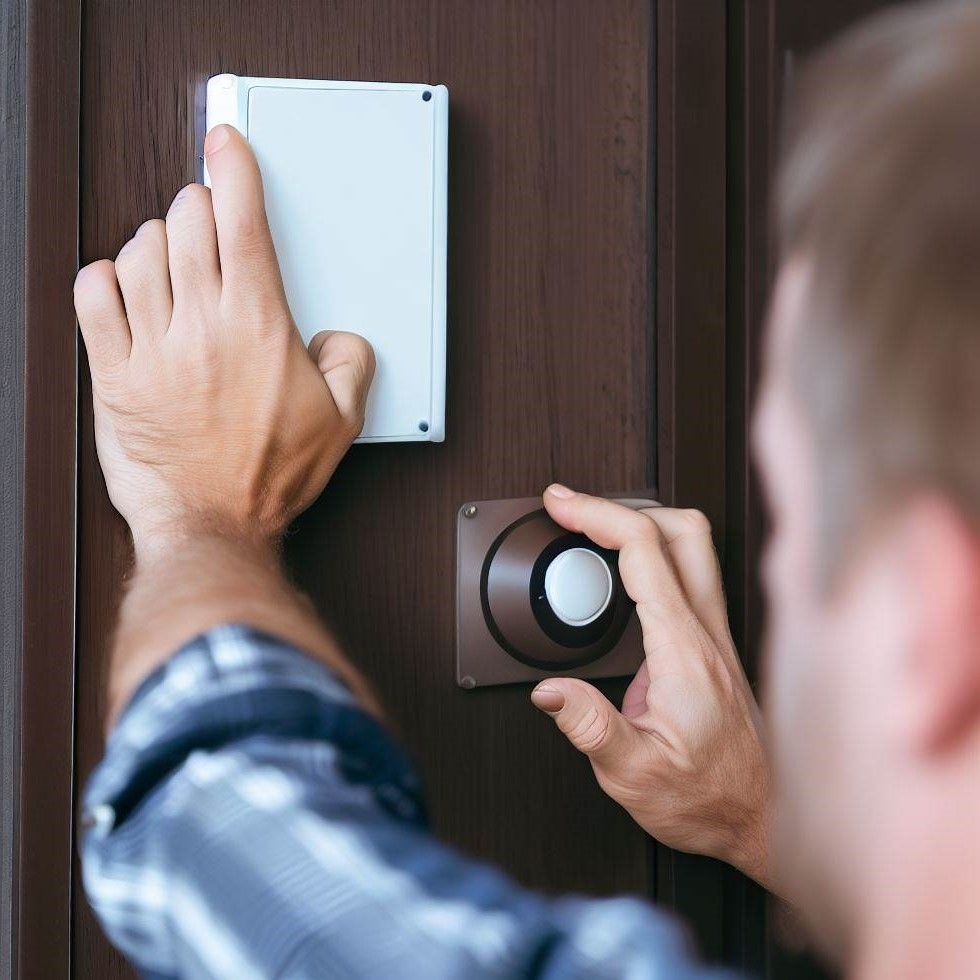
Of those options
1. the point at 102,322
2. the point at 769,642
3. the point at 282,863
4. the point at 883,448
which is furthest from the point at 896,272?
the point at 102,322

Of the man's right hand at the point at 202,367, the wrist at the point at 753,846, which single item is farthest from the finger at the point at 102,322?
the wrist at the point at 753,846

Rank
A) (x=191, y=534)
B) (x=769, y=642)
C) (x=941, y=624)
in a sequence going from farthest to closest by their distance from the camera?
1. (x=191, y=534)
2. (x=769, y=642)
3. (x=941, y=624)

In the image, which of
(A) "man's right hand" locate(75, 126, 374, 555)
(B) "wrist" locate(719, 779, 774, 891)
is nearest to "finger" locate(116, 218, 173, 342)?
(A) "man's right hand" locate(75, 126, 374, 555)

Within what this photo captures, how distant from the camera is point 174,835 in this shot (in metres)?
0.39

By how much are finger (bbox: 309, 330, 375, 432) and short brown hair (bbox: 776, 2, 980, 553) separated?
0.28 metres

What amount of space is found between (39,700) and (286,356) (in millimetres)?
196

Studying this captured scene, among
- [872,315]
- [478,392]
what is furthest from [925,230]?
[478,392]

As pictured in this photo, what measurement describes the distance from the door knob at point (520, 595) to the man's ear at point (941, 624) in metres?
0.33

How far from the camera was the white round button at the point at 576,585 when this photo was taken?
641mm

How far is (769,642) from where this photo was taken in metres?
0.42

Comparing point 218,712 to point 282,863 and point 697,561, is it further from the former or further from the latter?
point 697,561

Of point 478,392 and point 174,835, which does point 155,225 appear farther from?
point 174,835

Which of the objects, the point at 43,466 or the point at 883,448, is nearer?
the point at 883,448

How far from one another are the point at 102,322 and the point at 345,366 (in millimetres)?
113
